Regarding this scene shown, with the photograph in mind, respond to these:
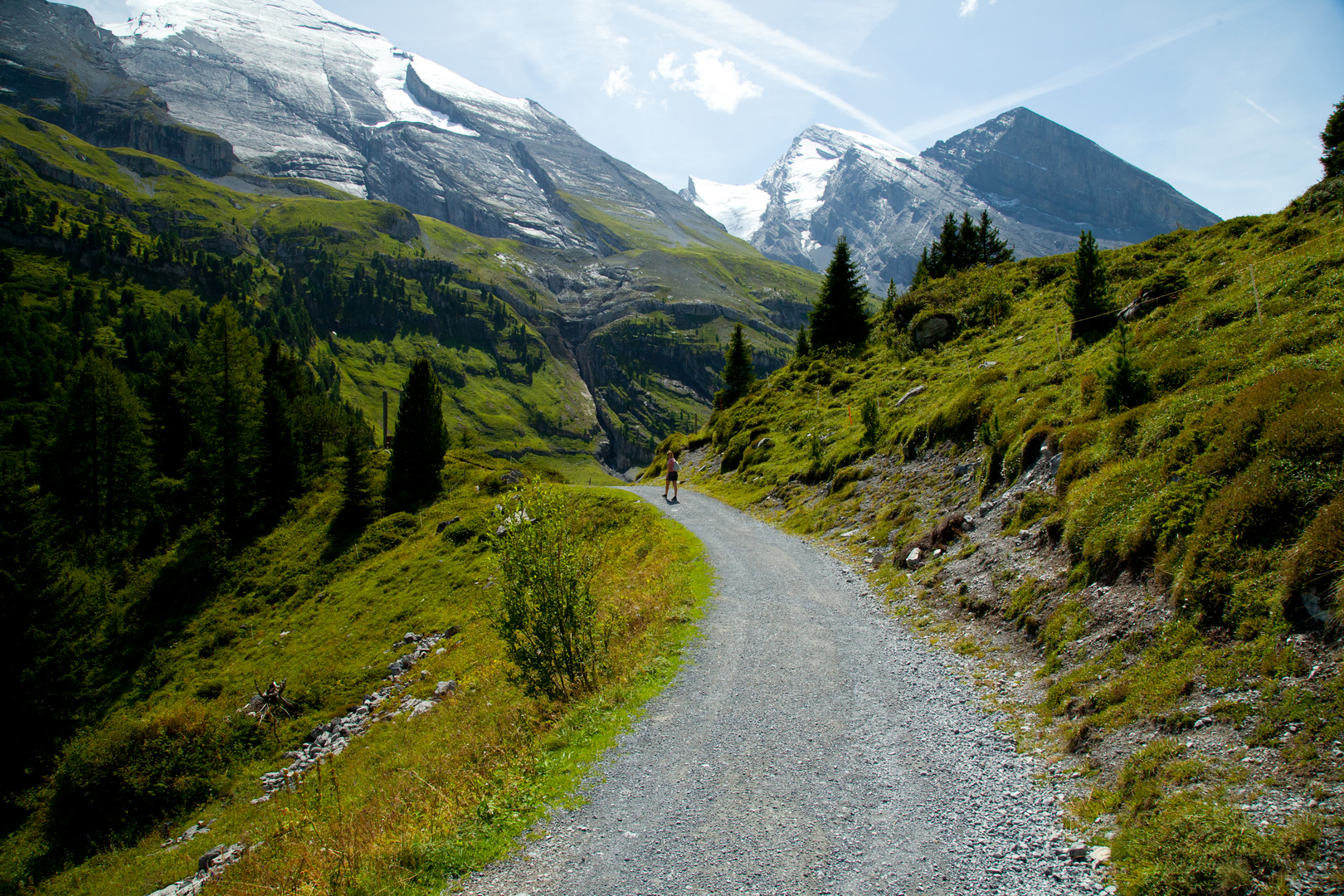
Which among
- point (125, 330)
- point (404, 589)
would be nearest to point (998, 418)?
point (404, 589)

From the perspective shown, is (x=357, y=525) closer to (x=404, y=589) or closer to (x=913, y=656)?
(x=404, y=589)

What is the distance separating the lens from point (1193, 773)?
7.04 m

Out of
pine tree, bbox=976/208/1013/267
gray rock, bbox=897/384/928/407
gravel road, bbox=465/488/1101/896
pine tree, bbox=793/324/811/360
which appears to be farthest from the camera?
pine tree, bbox=976/208/1013/267

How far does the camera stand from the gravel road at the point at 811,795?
23.2ft

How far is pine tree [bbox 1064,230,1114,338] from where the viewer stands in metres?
23.1

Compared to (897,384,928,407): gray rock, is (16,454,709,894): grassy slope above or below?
below

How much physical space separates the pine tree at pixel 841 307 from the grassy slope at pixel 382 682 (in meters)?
27.4

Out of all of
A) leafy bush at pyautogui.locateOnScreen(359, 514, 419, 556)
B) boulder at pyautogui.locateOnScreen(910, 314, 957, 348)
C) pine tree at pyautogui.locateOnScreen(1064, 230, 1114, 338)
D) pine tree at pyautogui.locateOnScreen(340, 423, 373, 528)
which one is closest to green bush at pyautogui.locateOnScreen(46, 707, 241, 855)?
leafy bush at pyautogui.locateOnScreen(359, 514, 419, 556)

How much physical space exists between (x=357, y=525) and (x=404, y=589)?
544 inches

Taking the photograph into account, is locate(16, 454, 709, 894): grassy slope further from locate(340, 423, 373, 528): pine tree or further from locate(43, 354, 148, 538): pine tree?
locate(43, 354, 148, 538): pine tree

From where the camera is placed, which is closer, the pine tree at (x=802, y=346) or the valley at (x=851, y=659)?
the valley at (x=851, y=659)

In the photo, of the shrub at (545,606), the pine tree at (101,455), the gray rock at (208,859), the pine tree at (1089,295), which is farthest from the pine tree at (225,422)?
the pine tree at (1089,295)

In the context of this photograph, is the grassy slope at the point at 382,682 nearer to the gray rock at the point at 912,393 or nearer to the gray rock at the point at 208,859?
the gray rock at the point at 208,859

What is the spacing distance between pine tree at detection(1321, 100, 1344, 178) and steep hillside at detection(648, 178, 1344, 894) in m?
2.03
